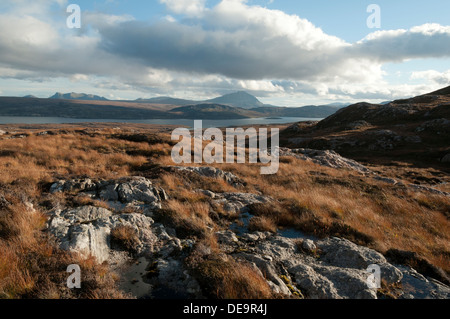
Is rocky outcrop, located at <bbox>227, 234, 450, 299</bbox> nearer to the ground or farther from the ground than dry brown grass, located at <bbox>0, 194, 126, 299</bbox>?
nearer to the ground

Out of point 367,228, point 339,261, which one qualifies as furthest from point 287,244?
point 367,228

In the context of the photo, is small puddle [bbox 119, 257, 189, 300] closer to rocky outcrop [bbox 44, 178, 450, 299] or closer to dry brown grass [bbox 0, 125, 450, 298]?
rocky outcrop [bbox 44, 178, 450, 299]

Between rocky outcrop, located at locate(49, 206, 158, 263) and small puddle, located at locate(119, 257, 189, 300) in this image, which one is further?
rocky outcrop, located at locate(49, 206, 158, 263)

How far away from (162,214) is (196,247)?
2.52 m

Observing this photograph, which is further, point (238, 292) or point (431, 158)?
point (431, 158)

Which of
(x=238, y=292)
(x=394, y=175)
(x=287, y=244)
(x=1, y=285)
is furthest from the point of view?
(x=394, y=175)

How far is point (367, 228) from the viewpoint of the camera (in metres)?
8.53

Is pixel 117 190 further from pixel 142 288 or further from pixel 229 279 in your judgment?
pixel 229 279

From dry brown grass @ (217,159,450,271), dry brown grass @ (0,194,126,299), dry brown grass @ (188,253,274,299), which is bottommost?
dry brown grass @ (217,159,450,271)

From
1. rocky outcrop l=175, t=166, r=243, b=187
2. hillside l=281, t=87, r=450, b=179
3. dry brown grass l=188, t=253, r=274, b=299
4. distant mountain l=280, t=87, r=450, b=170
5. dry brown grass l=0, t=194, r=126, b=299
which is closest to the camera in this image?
dry brown grass l=0, t=194, r=126, b=299

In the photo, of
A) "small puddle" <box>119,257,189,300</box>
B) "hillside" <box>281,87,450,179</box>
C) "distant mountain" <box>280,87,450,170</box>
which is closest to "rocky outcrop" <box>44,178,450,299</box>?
"small puddle" <box>119,257,189,300</box>

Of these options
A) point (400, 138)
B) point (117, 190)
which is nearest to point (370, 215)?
point (117, 190)

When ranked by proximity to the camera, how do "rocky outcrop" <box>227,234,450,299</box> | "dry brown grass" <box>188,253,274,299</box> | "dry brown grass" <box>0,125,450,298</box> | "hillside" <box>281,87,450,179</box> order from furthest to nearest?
"hillside" <box>281,87,450,179</box> < "rocky outcrop" <box>227,234,450,299</box> < "dry brown grass" <box>0,125,450,298</box> < "dry brown grass" <box>188,253,274,299</box>
